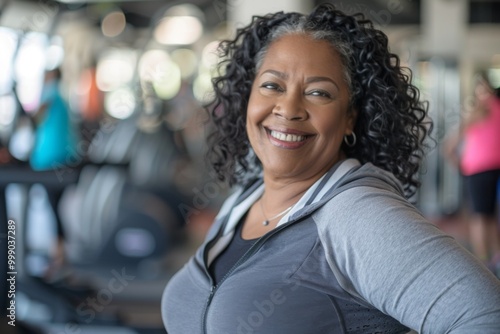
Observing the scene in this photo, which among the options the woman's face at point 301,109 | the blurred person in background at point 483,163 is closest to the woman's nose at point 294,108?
the woman's face at point 301,109

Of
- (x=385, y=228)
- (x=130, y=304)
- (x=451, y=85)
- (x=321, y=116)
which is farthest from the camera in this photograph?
(x=451, y=85)

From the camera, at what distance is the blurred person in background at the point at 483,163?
15.5ft

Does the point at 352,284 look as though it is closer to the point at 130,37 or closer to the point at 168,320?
the point at 168,320

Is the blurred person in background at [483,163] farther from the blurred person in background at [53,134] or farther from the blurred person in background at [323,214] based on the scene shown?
the blurred person in background at [323,214]

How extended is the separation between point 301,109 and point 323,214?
0.23 meters

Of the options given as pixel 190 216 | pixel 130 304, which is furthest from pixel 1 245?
pixel 190 216

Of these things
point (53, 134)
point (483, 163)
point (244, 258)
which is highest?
point (244, 258)

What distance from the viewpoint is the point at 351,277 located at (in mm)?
1040

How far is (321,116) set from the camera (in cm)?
Answer: 125

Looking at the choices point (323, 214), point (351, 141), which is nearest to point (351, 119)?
point (351, 141)

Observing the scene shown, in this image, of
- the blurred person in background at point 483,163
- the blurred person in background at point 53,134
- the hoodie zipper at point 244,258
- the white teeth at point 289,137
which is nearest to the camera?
the hoodie zipper at point 244,258

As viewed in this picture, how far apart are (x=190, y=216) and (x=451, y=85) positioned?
2.71 meters

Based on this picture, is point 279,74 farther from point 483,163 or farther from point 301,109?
point 483,163

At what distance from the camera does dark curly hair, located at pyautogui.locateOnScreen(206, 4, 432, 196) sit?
1.29 m
